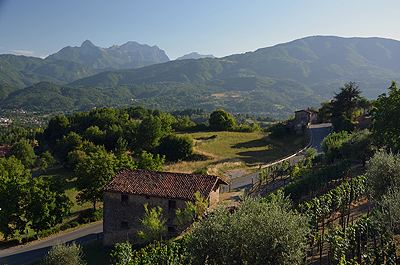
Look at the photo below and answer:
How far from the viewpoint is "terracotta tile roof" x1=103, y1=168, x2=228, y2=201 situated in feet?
106

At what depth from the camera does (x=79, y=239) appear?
39.0 meters

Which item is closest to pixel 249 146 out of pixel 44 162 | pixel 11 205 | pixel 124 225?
pixel 124 225

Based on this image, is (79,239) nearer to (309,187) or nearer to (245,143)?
(309,187)

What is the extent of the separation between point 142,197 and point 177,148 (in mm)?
44246

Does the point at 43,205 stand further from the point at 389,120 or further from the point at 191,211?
the point at 389,120

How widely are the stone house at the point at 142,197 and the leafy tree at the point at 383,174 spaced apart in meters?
16.1

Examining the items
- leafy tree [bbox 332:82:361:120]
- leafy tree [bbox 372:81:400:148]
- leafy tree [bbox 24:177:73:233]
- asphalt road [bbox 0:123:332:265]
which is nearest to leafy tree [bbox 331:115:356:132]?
leafy tree [bbox 332:82:361:120]

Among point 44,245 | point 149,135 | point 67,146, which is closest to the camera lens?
point 44,245

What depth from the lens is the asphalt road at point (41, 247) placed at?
33875 mm

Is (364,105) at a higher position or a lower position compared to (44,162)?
higher

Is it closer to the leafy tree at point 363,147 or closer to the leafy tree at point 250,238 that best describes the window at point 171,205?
the leafy tree at point 250,238

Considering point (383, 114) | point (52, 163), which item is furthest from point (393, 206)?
point (52, 163)

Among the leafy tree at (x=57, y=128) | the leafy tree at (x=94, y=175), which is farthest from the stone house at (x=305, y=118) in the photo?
the leafy tree at (x=57, y=128)

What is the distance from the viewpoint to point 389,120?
3841 cm
